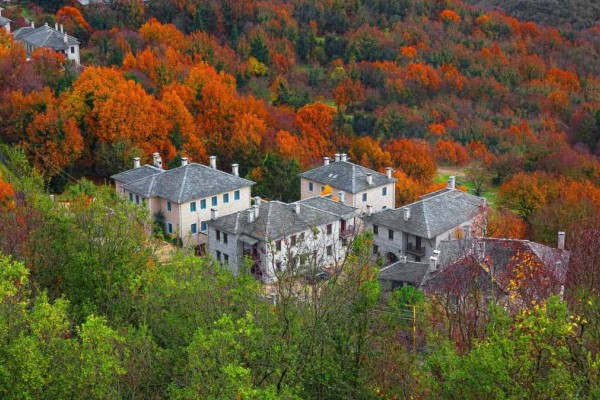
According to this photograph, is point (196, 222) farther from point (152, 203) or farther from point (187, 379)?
point (187, 379)

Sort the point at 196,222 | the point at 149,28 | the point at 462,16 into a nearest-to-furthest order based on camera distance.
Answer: the point at 196,222
the point at 149,28
the point at 462,16

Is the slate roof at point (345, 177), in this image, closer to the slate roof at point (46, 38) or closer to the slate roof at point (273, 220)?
the slate roof at point (273, 220)

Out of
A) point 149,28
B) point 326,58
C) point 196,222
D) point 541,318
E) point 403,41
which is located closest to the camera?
point 541,318

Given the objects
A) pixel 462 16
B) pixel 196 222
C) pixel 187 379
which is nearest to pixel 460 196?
pixel 196 222

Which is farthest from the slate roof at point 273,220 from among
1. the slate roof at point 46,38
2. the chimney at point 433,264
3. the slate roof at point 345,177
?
the slate roof at point 46,38

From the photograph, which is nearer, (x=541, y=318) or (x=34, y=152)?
(x=541, y=318)

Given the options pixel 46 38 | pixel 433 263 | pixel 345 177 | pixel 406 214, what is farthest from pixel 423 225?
pixel 46 38

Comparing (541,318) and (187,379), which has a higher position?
(541,318)
